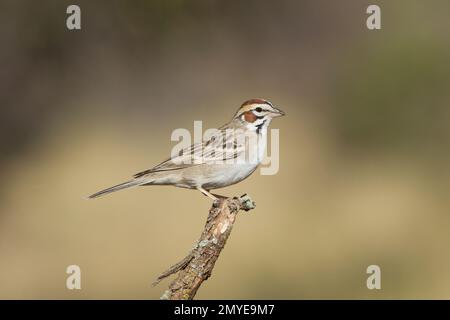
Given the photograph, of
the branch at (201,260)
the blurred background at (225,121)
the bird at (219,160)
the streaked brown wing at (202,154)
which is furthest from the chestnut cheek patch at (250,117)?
the blurred background at (225,121)

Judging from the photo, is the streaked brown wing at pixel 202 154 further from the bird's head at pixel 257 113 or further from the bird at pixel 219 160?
the bird's head at pixel 257 113

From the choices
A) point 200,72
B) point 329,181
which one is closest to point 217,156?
point 329,181

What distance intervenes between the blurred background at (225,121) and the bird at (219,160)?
4.03 m

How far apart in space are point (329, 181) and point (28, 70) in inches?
282

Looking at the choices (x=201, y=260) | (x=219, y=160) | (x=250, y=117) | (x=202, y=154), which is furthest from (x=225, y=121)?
(x=201, y=260)

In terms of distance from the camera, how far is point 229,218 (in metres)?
5.32

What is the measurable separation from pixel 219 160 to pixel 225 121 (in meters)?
8.37

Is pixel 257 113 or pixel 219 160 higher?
pixel 257 113

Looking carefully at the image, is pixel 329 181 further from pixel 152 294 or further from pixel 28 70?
pixel 28 70

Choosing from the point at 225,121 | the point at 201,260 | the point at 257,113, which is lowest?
the point at 201,260

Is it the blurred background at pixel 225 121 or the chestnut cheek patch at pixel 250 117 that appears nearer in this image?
the chestnut cheek patch at pixel 250 117

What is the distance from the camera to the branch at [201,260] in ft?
15.9

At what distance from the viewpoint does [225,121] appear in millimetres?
15227

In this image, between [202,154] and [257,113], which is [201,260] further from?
[257,113]
